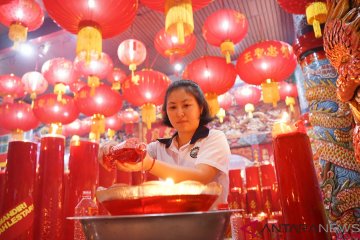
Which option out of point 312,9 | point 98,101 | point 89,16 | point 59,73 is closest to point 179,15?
point 89,16

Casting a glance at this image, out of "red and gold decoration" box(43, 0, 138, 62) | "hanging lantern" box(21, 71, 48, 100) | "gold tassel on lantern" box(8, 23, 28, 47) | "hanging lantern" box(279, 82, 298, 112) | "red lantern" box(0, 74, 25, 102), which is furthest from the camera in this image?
"hanging lantern" box(279, 82, 298, 112)

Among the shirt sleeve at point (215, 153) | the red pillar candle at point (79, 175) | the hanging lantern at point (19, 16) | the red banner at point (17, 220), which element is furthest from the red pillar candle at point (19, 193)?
the hanging lantern at point (19, 16)

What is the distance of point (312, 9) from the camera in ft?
7.06

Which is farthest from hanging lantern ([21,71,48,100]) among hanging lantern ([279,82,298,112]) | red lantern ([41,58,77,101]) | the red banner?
hanging lantern ([279,82,298,112])

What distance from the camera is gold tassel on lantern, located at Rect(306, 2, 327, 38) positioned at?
76.1 inches

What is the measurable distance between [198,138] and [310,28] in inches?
51.6

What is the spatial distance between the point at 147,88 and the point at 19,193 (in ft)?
8.72

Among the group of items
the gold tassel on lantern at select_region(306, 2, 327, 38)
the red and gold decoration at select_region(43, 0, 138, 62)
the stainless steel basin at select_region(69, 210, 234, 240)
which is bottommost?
the stainless steel basin at select_region(69, 210, 234, 240)

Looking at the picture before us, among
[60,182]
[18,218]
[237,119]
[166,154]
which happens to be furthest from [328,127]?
[237,119]

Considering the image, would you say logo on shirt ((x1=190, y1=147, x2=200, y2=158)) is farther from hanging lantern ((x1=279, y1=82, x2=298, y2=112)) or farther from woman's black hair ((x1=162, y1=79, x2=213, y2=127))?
hanging lantern ((x1=279, y1=82, x2=298, y2=112))

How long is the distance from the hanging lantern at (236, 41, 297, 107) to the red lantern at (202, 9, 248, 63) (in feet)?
0.75

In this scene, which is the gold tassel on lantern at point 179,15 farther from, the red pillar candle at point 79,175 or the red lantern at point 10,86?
the red lantern at point 10,86

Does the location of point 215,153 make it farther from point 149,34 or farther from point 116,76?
point 149,34

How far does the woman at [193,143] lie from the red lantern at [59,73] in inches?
130
